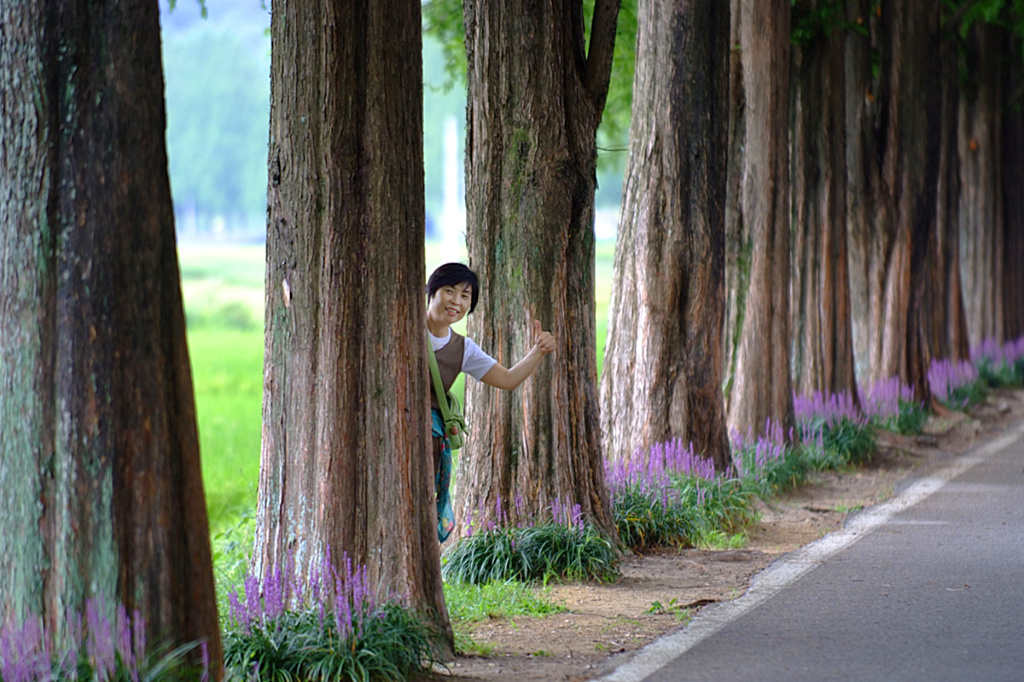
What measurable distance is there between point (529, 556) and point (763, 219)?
6.62 meters

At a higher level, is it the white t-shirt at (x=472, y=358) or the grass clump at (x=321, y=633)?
the white t-shirt at (x=472, y=358)

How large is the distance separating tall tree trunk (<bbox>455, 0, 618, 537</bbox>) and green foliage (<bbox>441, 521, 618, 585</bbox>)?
10.0 inches

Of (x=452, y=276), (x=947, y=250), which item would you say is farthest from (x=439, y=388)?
(x=947, y=250)

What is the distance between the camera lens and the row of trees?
14.9 ft

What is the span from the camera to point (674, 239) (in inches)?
439

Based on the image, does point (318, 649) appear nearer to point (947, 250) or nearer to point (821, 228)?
point (821, 228)

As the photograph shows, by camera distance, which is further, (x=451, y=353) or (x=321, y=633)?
(x=451, y=353)

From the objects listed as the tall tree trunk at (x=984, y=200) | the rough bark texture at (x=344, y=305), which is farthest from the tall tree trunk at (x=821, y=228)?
the tall tree trunk at (x=984, y=200)

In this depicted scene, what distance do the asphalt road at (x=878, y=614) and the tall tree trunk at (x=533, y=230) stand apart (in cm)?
→ 169

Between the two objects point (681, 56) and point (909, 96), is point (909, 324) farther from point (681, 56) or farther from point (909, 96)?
point (681, 56)

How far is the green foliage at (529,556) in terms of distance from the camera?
8023 mm

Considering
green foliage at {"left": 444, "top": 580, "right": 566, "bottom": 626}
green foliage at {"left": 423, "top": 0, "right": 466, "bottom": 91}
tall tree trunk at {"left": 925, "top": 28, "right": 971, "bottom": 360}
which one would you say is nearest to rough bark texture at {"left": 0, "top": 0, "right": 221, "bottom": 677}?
green foliage at {"left": 444, "top": 580, "right": 566, "bottom": 626}

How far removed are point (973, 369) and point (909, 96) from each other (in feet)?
24.7

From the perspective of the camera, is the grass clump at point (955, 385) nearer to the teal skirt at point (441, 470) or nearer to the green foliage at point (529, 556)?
the green foliage at point (529, 556)
